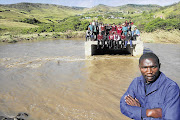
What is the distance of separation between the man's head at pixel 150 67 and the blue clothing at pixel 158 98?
6 centimetres

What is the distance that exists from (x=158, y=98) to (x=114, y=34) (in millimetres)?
9377

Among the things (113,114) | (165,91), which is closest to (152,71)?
(165,91)

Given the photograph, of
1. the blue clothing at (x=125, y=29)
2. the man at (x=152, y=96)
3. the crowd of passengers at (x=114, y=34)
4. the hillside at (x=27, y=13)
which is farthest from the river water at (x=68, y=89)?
the hillside at (x=27, y=13)

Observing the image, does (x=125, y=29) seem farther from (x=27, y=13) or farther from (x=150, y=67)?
(x=27, y=13)

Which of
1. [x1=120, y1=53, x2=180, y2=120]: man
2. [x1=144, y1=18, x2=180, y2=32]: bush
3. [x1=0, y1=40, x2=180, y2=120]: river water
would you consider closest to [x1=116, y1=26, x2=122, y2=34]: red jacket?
[x1=0, y1=40, x2=180, y2=120]: river water

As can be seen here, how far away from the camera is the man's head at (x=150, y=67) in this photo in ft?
6.62

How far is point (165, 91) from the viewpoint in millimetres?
1860

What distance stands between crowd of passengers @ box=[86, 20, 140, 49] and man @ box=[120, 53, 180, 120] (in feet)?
29.6

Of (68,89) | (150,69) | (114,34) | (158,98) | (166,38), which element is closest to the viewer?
(158,98)

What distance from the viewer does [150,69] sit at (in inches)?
80.2

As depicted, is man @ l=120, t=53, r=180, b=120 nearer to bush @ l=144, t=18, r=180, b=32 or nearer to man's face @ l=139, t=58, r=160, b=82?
man's face @ l=139, t=58, r=160, b=82

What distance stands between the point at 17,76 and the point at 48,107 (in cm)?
382

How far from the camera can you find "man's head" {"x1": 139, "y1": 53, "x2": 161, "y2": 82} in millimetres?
2018

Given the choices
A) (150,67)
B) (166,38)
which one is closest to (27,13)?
(166,38)
